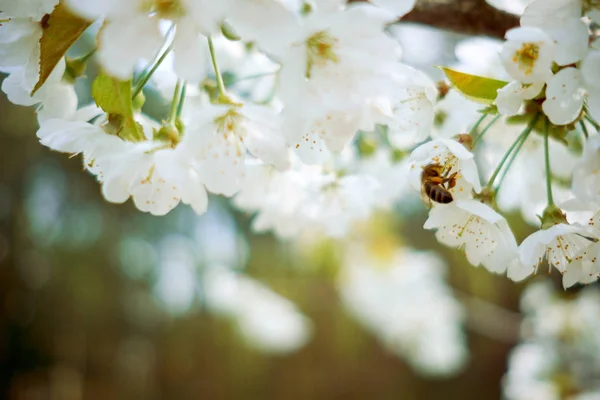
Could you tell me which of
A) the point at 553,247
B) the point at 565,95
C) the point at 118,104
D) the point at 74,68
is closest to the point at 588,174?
the point at 565,95

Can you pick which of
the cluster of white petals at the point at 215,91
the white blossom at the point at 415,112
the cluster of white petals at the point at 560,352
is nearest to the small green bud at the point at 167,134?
the cluster of white petals at the point at 215,91

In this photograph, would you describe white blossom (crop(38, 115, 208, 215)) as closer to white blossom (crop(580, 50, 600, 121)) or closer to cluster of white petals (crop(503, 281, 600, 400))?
white blossom (crop(580, 50, 600, 121))

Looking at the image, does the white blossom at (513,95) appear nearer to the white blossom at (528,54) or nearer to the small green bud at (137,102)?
the white blossom at (528,54)

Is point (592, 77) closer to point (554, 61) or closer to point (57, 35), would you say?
point (554, 61)

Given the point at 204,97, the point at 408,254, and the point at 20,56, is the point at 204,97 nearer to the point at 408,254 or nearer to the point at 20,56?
the point at 20,56

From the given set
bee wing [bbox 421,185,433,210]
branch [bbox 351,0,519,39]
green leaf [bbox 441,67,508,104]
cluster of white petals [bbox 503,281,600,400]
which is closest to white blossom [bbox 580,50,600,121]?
green leaf [bbox 441,67,508,104]

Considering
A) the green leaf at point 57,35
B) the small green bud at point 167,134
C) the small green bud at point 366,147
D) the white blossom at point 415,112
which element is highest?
the green leaf at point 57,35

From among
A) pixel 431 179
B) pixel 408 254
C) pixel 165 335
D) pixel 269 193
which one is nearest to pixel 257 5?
pixel 431 179
